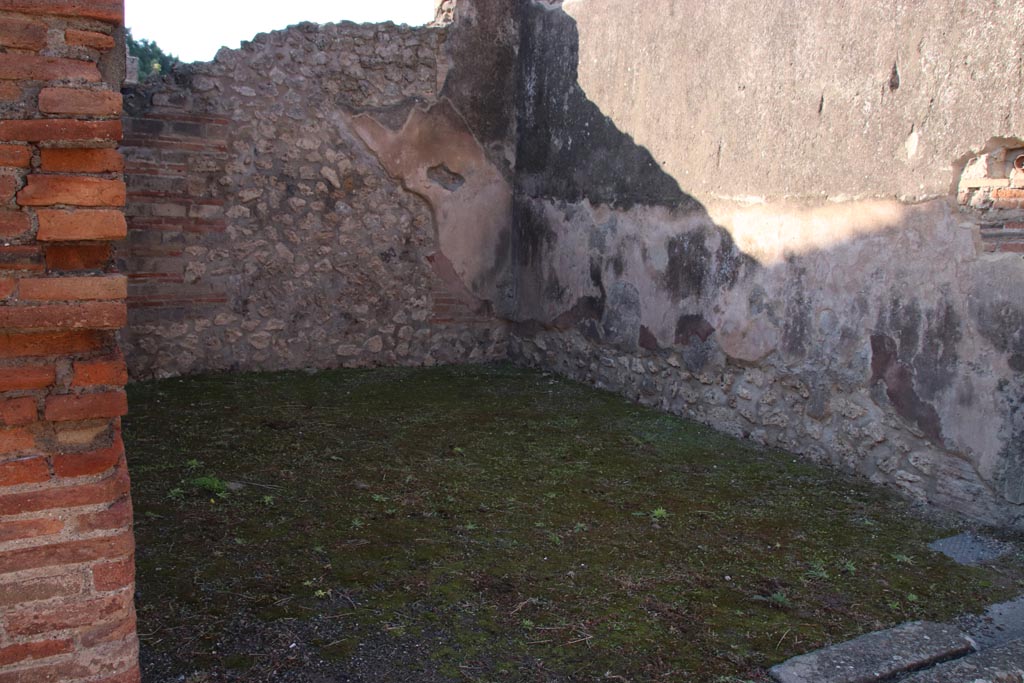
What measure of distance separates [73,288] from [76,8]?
52 cm

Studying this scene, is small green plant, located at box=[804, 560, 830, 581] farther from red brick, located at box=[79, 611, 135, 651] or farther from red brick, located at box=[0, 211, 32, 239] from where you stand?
red brick, located at box=[0, 211, 32, 239]

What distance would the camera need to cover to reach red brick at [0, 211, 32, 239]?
155 centimetres

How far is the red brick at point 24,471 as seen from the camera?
1590 millimetres

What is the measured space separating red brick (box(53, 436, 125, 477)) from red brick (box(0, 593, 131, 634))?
0.26 meters

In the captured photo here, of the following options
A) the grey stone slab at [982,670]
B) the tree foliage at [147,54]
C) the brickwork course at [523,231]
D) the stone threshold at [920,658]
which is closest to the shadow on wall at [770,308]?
the brickwork course at [523,231]

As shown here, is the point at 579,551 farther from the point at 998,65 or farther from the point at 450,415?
the point at 998,65

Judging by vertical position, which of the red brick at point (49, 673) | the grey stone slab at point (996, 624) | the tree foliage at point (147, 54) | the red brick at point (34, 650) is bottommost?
the grey stone slab at point (996, 624)

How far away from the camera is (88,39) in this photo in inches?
63.6

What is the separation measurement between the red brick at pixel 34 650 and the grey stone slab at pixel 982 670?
6.54ft

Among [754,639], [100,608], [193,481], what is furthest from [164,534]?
[754,639]

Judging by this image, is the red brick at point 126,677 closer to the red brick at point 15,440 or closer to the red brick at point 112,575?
the red brick at point 112,575

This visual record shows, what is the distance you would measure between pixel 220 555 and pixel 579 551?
1.24 meters

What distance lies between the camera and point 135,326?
202 inches

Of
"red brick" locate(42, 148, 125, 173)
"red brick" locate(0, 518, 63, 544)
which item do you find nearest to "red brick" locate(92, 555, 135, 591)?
"red brick" locate(0, 518, 63, 544)
